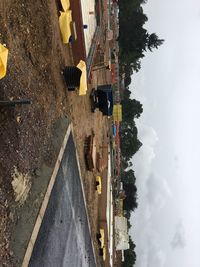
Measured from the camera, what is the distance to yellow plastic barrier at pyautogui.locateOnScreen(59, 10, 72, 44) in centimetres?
1277

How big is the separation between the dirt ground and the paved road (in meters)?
0.84

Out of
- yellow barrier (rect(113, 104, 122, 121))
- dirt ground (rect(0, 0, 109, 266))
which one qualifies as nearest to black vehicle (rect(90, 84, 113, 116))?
dirt ground (rect(0, 0, 109, 266))

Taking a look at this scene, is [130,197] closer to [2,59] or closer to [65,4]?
[65,4]

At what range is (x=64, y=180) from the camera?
12.5 m

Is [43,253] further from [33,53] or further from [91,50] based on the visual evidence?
[91,50]

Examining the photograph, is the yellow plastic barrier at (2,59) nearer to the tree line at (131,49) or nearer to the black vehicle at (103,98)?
the black vehicle at (103,98)

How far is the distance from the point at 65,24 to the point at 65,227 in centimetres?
572

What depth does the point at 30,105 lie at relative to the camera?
998 cm

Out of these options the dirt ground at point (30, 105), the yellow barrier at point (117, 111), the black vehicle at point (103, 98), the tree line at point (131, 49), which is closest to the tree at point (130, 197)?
the tree line at point (131, 49)

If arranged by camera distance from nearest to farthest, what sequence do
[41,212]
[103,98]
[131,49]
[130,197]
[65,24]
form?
[41,212] < [65,24] < [103,98] < [131,49] < [130,197]

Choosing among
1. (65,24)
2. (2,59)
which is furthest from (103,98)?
(2,59)

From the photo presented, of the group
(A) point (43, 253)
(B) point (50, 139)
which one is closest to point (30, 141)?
(B) point (50, 139)

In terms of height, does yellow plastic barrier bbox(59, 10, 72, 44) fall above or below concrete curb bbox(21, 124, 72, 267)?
above

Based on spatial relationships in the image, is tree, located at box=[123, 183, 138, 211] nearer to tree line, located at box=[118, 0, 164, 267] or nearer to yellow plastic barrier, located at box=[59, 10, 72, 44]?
tree line, located at box=[118, 0, 164, 267]
